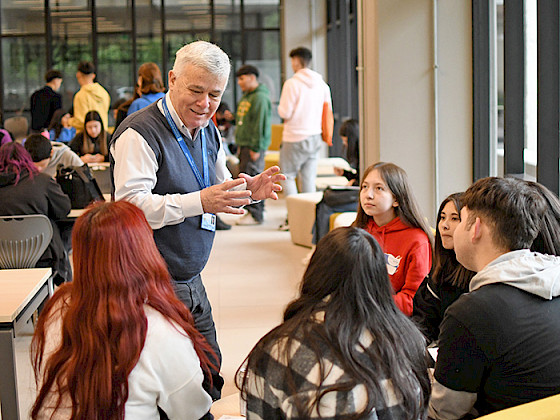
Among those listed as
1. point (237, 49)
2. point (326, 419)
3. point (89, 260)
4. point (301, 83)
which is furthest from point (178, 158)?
point (237, 49)

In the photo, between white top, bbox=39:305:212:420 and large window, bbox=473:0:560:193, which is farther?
large window, bbox=473:0:560:193

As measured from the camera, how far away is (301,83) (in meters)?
8.56

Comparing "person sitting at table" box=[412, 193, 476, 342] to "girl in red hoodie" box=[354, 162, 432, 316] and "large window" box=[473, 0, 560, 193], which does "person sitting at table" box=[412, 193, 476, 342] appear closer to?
"girl in red hoodie" box=[354, 162, 432, 316]

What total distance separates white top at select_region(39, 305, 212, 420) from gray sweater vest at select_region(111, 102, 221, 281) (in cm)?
79

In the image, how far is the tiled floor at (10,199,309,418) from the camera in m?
4.59

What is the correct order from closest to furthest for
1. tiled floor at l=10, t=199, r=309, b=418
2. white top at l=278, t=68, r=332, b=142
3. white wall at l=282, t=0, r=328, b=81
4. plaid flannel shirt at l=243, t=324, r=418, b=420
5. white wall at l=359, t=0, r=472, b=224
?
1. plaid flannel shirt at l=243, t=324, r=418, b=420
2. tiled floor at l=10, t=199, r=309, b=418
3. white wall at l=359, t=0, r=472, b=224
4. white top at l=278, t=68, r=332, b=142
5. white wall at l=282, t=0, r=328, b=81

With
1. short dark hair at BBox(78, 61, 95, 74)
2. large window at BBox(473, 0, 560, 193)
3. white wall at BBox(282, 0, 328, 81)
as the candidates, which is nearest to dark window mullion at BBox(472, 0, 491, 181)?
large window at BBox(473, 0, 560, 193)

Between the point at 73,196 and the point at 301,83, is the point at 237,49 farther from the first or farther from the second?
the point at 73,196

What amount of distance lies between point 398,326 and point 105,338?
735 mm

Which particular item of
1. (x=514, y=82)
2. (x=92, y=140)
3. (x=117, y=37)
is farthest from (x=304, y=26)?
(x=514, y=82)

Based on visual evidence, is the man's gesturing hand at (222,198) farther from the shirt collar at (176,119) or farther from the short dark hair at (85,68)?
the short dark hair at (85,68)

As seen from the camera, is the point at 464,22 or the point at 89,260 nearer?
the point at 89,260

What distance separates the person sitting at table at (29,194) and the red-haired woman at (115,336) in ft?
10.4

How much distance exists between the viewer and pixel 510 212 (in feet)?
7.26
